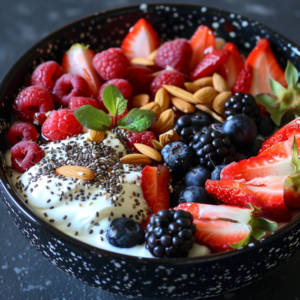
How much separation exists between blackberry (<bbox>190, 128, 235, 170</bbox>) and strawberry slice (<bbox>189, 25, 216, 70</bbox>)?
530mm

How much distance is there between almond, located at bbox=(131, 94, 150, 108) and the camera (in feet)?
4.77

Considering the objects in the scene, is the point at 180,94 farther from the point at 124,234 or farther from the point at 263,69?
the point at 124,234

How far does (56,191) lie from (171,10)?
1.05m

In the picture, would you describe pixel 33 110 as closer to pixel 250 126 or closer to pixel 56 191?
pixel 56 191

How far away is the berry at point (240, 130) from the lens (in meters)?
1.27

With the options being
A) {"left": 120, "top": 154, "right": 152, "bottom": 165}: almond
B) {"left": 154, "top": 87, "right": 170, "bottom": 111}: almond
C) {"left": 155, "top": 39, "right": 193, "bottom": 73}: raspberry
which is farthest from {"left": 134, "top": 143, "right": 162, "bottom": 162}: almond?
{"left": 155, "top": 39, "right": 193, "bottom": 73}: raspberry

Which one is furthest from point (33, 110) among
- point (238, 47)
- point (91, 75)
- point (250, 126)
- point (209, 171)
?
point (238, 47)

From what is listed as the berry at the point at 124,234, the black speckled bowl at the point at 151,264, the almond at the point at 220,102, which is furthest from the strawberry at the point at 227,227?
the almond at the point at 220,102

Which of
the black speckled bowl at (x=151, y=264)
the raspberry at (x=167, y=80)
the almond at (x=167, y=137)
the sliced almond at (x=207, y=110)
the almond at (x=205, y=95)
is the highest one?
the raspberry at (x=167, y=80)

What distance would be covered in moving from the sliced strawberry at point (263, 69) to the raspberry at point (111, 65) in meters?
0.55

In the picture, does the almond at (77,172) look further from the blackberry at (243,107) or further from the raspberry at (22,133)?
the blackberry at (243,107)

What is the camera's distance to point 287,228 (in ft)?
3.08

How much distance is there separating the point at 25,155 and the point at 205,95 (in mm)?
718

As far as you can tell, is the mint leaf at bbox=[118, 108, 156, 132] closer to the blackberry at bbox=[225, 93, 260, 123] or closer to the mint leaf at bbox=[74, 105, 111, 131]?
the mint leaf at bbox=[74, 105, 111, 131]
